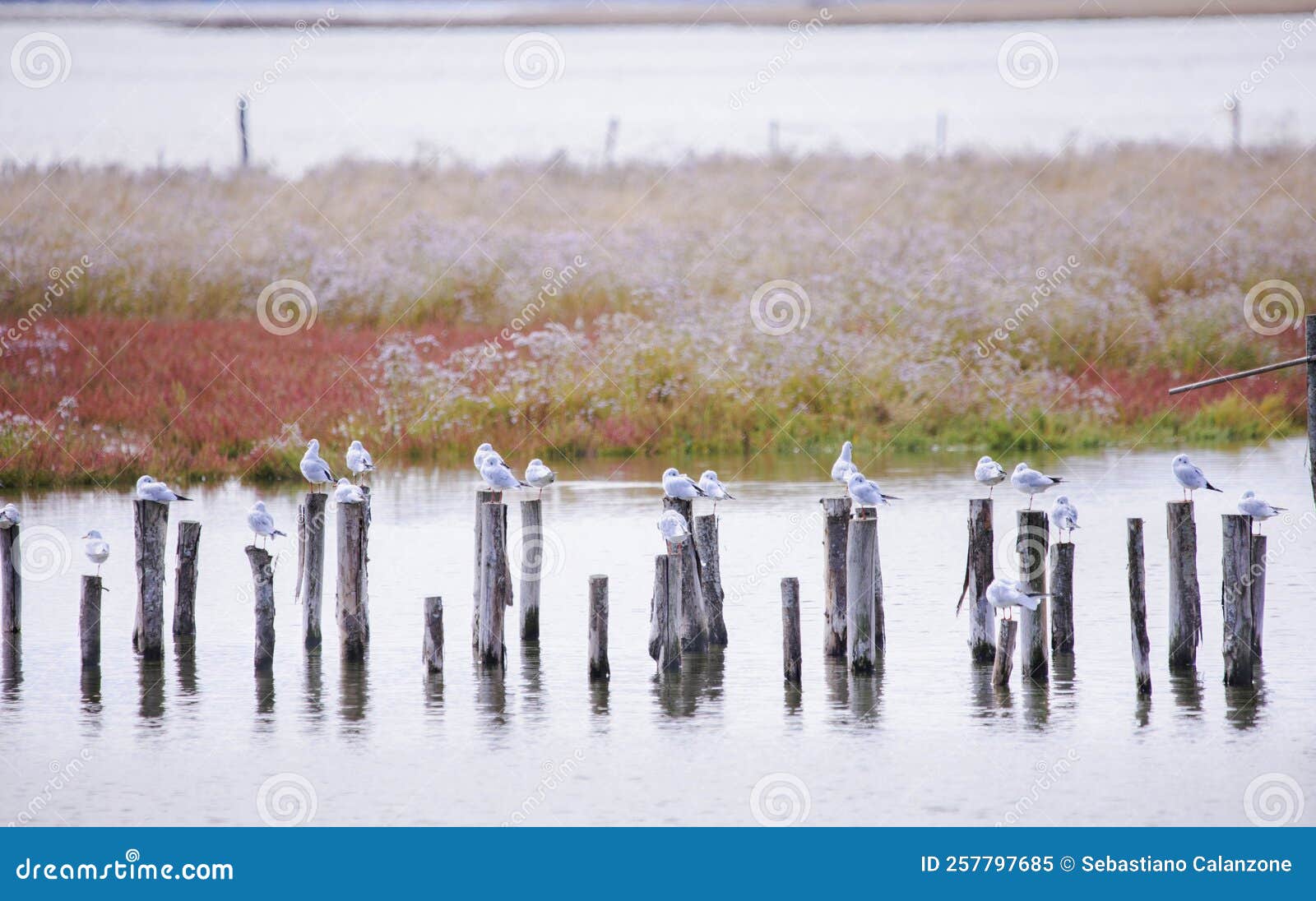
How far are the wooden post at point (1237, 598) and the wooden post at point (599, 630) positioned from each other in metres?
3.85

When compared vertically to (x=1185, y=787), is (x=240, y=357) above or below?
above

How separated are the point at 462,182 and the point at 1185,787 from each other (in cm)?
3128

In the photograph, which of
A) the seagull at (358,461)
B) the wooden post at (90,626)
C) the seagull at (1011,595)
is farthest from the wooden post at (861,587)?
the wooden post at (90,626)

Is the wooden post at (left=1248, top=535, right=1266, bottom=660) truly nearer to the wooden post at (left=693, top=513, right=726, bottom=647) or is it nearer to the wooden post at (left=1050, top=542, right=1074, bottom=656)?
the wooden post at (left=1050, top=542, right=1074, bottom=656)

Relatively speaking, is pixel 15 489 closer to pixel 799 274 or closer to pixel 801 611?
pixel 801 611

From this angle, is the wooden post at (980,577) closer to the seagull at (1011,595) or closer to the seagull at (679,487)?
the seagull at (1011,595)

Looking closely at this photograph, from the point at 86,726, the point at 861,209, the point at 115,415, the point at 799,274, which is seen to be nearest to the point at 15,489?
the point at 115,415

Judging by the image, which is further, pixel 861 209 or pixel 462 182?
pixel 462 182

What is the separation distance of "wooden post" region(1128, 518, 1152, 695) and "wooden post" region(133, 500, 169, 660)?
6.37m

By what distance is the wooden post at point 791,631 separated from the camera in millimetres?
11586
